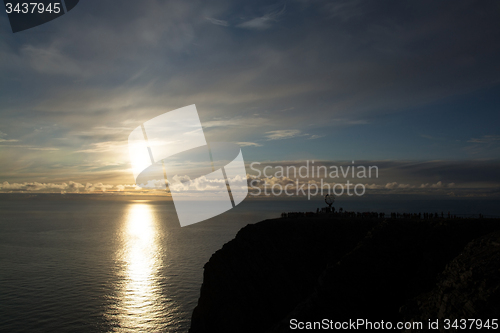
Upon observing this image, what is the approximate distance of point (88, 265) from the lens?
67.0m

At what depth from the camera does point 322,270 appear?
32156 mm

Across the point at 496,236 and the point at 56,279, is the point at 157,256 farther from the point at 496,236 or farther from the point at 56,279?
the point at 496,236

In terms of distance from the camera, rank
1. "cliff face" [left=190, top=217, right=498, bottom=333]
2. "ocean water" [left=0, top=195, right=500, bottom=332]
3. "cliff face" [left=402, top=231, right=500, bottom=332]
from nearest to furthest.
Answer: "cliff face" [left=402, top=231, right=500, bottom=332]
"cliff face" [left=190, top=217, right=498, bottom=333]
"ocean water" [left=0, top=195, right=500, bottom=332]

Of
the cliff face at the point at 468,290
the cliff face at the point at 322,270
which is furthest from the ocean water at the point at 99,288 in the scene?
the cliff face at the point at 468,290

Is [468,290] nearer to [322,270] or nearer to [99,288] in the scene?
[322,270]

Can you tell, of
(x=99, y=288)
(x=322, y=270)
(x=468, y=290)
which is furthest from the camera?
(x=99, y=288)

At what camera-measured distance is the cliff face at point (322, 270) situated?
2420 cm

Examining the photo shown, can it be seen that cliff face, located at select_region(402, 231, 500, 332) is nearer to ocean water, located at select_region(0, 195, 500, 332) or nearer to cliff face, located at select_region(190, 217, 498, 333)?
cliff face, located at select_region(190, 217, 498, 333)

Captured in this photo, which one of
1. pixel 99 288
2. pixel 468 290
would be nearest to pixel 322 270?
pixel 468 290

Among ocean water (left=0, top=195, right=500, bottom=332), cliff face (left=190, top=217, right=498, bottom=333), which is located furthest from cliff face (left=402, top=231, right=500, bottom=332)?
ocean water (left=0, top=195, right=500, bottom=332)

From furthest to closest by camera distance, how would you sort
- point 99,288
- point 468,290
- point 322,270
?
1. point 99,288
2. point 322,270
3. point 468,290

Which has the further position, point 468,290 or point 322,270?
point 322,270

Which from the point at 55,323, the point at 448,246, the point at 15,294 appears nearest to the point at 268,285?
the point at 448,246

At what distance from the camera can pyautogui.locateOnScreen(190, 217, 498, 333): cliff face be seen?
24.2 metres
